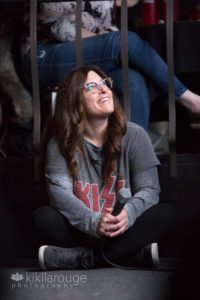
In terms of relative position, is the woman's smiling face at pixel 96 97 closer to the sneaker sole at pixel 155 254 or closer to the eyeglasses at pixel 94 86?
the eyeglasses at pixel 94 86

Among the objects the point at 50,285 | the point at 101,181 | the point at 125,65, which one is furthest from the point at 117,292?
the point at 125,65

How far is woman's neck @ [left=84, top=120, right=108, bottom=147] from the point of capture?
4.00m

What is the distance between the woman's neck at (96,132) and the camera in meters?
4.00

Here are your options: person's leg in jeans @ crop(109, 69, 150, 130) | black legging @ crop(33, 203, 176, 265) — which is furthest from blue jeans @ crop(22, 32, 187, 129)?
black legging @ crop(33, 203, 176, 265)

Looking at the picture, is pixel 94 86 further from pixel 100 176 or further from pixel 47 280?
pixel 47 280

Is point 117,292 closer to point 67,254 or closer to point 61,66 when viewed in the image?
point 67,254

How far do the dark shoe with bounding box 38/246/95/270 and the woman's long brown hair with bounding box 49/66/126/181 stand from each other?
371mm

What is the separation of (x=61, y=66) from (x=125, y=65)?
15.8 inches

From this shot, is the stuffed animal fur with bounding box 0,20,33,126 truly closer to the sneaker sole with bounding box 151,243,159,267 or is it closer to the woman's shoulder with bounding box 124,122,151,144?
the woman's shoulder with bounding box 124,122,151,144

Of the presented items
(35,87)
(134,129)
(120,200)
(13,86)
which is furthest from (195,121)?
(13,86)

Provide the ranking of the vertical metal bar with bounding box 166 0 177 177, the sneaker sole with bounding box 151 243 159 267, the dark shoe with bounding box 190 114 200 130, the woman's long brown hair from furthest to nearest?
the dark shoe with bounding box 190 114 200 130, the vertical metal bar with bounding box 166 0 177 177, the woman's long brown hair, the sneaker sole with bounding box 151 243 159 267

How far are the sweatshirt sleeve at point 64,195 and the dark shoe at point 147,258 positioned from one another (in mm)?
270

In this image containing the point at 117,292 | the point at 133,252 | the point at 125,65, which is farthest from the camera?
the point at 125,65

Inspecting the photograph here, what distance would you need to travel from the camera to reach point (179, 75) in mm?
4504
